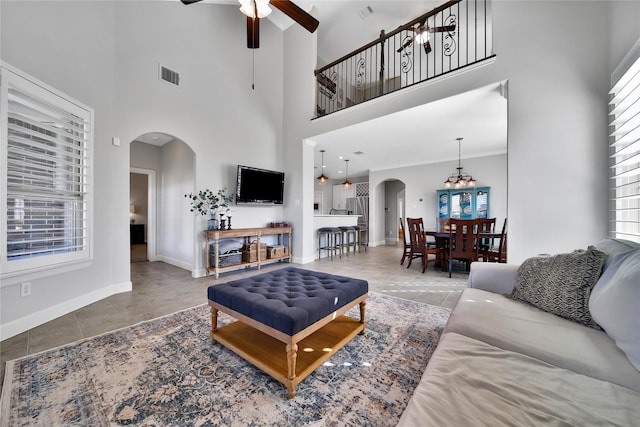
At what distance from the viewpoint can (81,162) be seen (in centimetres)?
273

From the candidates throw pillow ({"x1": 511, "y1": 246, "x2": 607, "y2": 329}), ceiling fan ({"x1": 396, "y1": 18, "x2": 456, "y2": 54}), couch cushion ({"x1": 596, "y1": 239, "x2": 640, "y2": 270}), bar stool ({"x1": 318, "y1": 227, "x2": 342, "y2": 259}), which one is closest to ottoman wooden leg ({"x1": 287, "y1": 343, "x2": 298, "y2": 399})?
throw pillow ({"x1": 511, "y1": 246, "x2": 607, "y2": 329})

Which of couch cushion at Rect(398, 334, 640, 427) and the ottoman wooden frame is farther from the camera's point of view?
the ottoman wooden frame

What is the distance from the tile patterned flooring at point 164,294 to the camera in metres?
2.02

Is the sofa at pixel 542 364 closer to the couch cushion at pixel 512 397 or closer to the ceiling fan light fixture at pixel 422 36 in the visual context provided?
the couch cushion at pixel 512 397

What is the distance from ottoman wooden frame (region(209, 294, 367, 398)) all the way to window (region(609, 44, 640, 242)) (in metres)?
2.27

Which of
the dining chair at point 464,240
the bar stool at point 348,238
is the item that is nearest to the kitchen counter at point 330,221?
the bar stool at point 348,238

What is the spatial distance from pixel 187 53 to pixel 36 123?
2447mm

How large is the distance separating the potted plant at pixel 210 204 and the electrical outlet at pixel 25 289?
1.95 meters

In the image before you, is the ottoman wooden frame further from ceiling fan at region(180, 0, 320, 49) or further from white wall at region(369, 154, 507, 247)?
white wall at region(369, 154, 507, 247)

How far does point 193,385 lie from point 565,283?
229cm

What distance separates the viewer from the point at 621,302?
1.09m

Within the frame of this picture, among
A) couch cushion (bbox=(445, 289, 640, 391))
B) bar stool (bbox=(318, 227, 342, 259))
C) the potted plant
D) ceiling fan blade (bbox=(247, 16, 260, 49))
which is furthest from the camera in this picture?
bar stool (bbox=(318, 227, 342, 259))

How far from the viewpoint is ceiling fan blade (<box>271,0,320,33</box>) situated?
253 cm

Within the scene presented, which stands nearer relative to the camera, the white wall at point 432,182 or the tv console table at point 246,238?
the tv console table at point 246,238
